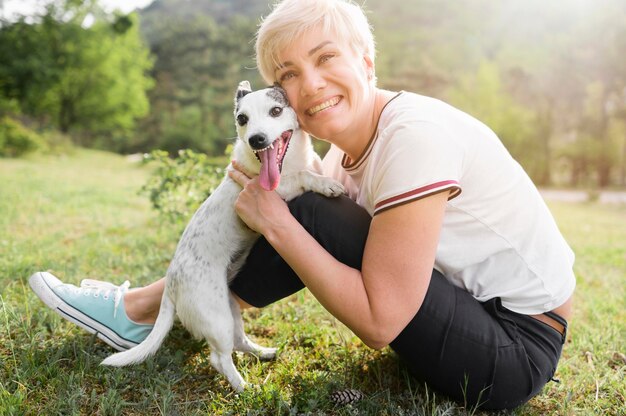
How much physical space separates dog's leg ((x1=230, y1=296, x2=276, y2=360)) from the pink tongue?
59 cm

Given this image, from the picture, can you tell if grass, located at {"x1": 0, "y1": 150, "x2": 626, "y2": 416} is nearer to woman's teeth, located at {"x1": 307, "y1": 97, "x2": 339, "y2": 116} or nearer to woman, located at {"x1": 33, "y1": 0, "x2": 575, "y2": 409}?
woman, located at {"x1": 33, "y1": 0, "x2": 575, "y2": 409}

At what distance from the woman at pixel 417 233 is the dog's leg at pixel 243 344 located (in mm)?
412

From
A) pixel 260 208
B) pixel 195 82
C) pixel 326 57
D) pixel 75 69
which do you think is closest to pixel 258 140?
pixel 260 208

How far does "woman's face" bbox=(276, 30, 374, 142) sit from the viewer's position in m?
1.72

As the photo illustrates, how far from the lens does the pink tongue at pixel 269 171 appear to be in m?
1.89

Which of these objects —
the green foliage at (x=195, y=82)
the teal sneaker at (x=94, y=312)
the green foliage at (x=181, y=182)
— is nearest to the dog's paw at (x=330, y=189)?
the teal sneaker at (x=94, y=312)

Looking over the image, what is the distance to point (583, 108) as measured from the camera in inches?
834

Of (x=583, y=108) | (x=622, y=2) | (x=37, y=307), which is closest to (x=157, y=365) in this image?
(x=37, y=307)

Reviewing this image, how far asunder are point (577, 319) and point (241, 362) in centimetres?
206

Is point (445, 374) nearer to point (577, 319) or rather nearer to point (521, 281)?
point (521, 281)

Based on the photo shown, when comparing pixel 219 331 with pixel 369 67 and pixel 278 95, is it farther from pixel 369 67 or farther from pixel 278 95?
pixel 369 67

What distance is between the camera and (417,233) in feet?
4.80

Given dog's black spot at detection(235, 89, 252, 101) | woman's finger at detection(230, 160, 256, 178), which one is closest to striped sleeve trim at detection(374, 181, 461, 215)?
woman's finger at detection(230, 160, 256, 178)

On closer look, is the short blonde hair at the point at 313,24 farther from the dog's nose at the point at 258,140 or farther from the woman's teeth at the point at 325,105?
the dog's nose at the point at 258,140
